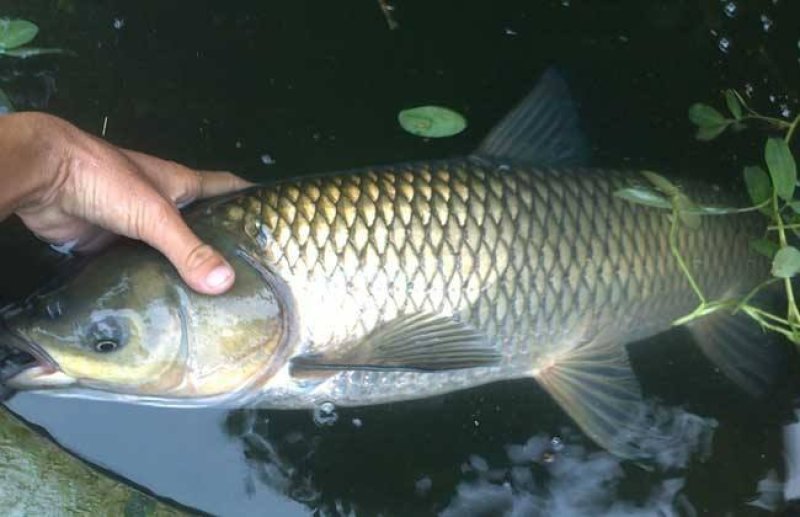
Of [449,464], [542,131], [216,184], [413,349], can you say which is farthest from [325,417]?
[542,131]

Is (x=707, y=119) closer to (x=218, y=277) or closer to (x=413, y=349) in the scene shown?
(x=413, y=349)

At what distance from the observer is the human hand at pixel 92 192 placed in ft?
5.83

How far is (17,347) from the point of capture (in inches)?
70.6

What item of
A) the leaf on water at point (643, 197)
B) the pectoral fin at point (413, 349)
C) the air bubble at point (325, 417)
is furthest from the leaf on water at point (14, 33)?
the leaf on water at point (643, 197)

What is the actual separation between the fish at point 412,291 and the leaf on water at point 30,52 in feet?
2.61

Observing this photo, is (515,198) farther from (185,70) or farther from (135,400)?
(185,70)

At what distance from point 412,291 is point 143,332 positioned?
58 centimetres

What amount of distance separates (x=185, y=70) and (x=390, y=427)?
1218 mm

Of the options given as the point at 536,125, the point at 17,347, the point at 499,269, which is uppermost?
the point at 536,125

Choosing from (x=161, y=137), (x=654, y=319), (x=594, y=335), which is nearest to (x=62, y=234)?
(x=161, y=137)

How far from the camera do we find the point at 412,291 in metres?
1.94

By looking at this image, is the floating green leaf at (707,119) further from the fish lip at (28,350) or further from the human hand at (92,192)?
the fish lip at (28,350)

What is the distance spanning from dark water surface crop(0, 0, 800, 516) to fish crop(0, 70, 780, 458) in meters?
0.28

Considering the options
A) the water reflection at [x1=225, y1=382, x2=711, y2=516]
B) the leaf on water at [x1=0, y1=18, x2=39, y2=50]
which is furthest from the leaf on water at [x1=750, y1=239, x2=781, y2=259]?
the leaf on water at [x1=0, y1=18, x2=39, y2=50]
